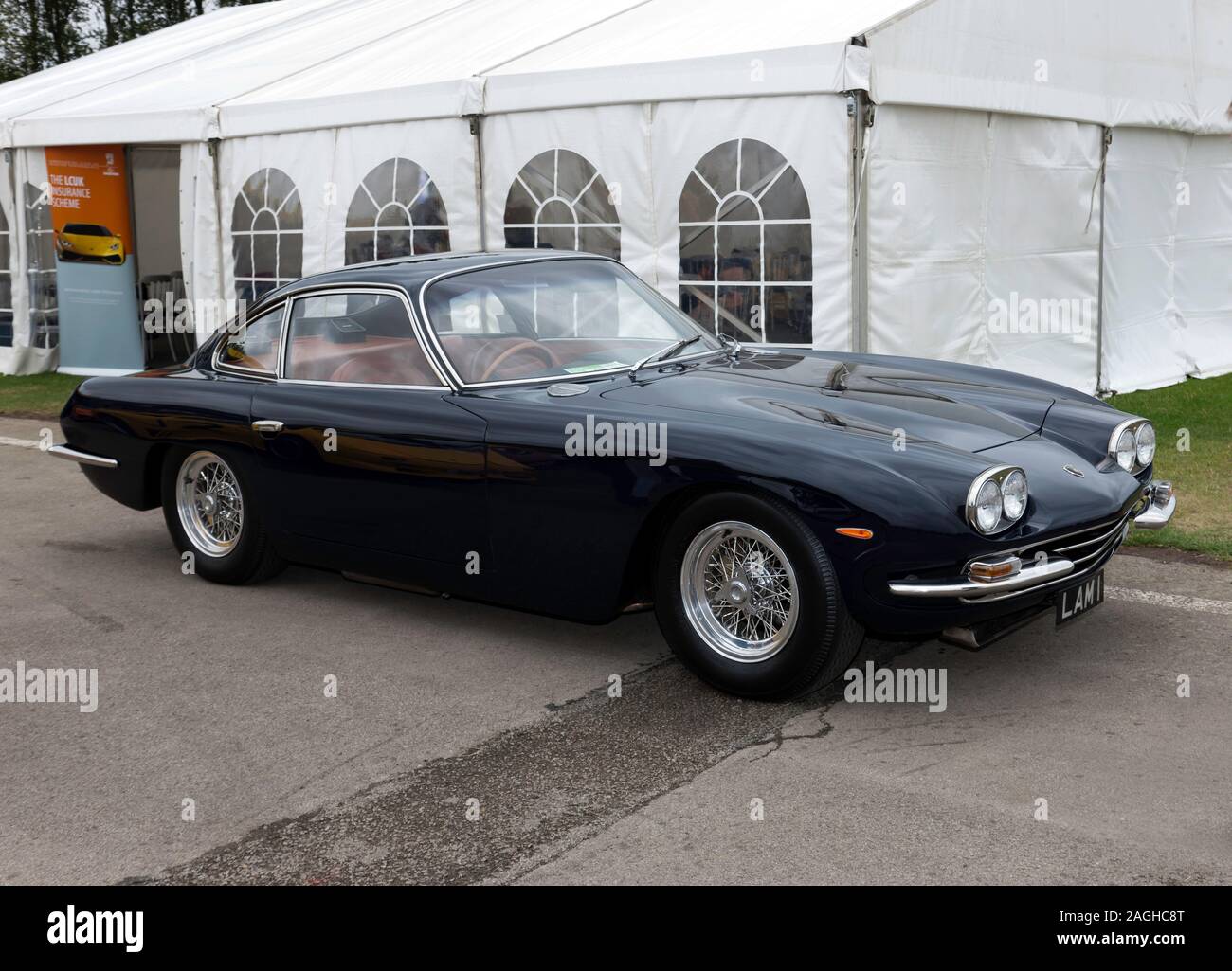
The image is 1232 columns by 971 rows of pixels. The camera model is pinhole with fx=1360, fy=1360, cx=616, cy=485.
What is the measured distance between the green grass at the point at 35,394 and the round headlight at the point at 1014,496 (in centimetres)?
957

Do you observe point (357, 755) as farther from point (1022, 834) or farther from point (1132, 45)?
point (1132, 45)

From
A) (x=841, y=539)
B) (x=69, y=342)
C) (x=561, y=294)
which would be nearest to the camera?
(x=841, y=539)

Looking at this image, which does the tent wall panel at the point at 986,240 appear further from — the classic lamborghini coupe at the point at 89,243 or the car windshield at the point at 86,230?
the car windshield at the point at 86,230

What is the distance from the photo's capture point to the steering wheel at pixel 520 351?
5176mm

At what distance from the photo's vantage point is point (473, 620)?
5.49m

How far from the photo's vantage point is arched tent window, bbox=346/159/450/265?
431 inches

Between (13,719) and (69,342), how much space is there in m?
11.0

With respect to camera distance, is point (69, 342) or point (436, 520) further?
point (69, 342)

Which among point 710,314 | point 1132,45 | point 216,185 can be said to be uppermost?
point 1132,45

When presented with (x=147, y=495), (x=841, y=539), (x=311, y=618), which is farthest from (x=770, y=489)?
(x=147, y=495)

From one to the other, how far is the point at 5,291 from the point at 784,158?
10.0m

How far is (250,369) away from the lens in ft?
19.5

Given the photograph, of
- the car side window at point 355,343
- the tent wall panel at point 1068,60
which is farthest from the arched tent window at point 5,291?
the car side window at point 355,343

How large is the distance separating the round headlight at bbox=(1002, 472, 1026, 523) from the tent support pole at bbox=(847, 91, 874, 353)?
492 centimetres
